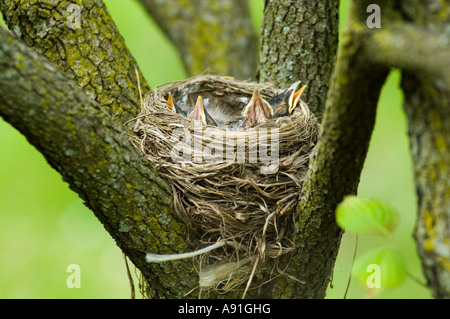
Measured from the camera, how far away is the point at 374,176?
291 inches

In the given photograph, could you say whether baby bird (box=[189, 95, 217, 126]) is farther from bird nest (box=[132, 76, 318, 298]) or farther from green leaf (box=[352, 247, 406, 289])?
green leaf (box=[352, 247, 406, 289])

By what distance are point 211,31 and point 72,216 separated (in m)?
3.57

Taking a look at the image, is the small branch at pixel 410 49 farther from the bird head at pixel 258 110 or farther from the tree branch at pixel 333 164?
the bird head at pixel 258 110

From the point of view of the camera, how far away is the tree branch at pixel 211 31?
5.58 meters

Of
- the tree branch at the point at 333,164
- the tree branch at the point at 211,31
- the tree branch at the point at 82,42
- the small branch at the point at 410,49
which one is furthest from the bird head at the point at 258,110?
the small branch at the point at 410,49

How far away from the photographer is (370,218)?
5.59ft

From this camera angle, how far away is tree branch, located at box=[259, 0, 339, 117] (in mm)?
3537

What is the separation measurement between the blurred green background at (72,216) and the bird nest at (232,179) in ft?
12.8

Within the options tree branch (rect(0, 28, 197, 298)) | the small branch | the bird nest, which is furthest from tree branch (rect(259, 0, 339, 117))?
the small branch

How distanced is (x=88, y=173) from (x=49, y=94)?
0.40 meters

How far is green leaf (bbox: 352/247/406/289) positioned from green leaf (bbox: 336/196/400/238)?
6cm

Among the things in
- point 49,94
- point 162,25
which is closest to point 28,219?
point 162,25

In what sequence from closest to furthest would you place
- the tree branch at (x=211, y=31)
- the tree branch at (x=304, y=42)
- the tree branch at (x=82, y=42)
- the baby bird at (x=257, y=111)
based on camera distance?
the tree branch at (x=82, y=42) < the tree branch at (x=304, y=42) < the baby bird at (x=257, y=111) < the tree branch at (x=211, y=31)

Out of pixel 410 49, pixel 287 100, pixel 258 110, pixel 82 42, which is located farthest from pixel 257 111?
pixel 410 49
